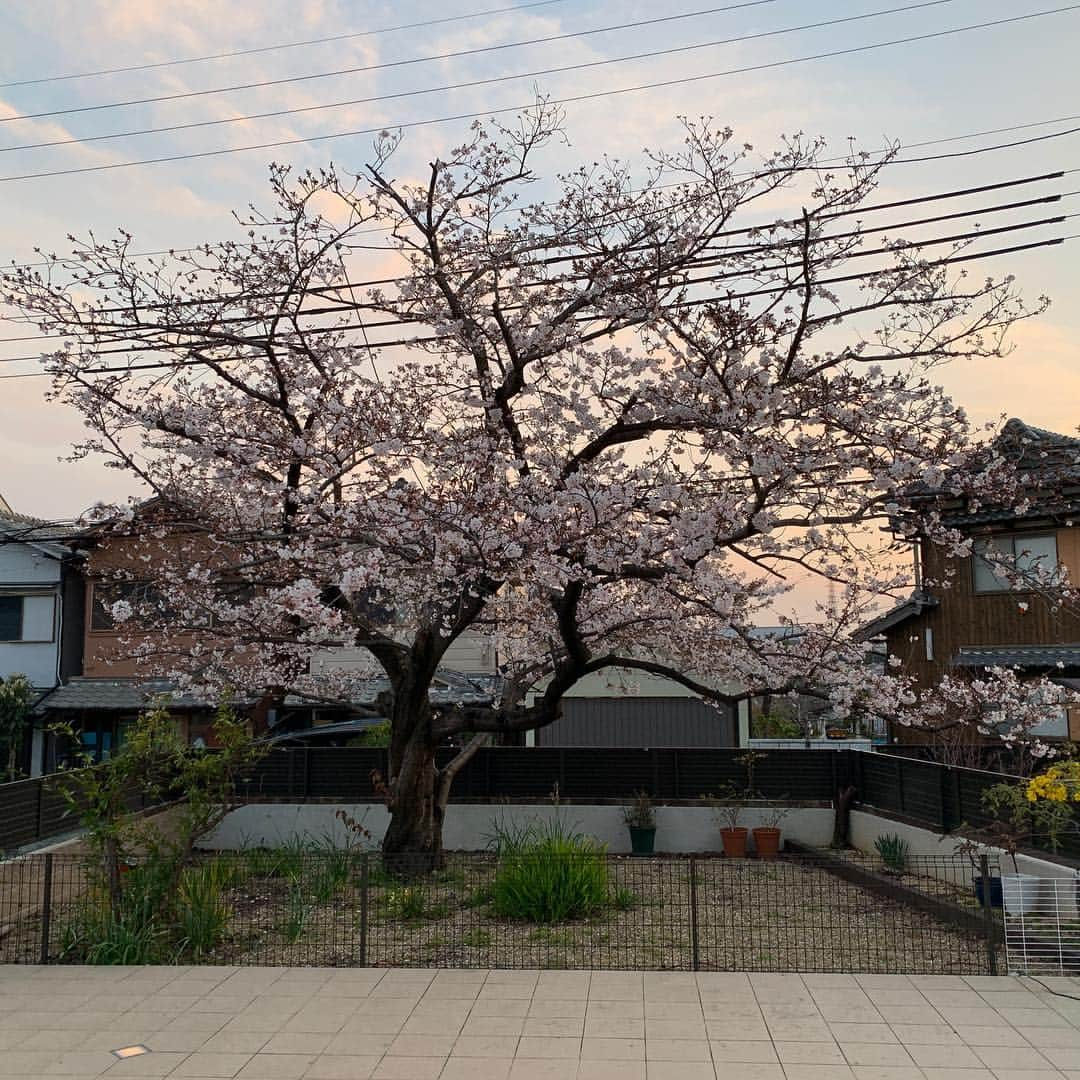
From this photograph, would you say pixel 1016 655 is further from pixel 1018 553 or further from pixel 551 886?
pixel 551 886

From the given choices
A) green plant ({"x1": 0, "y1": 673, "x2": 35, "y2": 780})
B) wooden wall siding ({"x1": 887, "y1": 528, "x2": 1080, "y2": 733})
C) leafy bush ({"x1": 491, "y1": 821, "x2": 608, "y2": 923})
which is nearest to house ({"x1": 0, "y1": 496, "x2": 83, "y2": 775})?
green plant ({"x1": 0, "y1": 673, "x2": 35, "y2": 780})

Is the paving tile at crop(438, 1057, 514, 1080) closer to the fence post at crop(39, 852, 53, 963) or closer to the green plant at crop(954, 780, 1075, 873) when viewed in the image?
the fence post at crop(39, 852, 53, 963)

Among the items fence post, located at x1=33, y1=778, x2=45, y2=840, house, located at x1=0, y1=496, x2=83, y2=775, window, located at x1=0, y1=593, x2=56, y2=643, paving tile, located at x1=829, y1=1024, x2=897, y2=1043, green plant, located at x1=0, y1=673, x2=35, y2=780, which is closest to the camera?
paving tile, located at x1=829, y1=1024, x2=897, y2=1043

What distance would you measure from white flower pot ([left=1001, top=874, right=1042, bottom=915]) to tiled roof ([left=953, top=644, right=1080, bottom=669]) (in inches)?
378

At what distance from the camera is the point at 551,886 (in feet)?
30.4

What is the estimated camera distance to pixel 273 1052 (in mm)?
5977

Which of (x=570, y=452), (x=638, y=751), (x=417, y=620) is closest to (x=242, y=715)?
(x=638, y=751)

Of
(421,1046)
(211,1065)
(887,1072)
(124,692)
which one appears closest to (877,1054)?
(887,1072)

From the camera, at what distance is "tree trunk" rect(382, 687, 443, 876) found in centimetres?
1176

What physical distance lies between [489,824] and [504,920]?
5136 millimetres

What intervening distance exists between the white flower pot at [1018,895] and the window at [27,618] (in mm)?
20742

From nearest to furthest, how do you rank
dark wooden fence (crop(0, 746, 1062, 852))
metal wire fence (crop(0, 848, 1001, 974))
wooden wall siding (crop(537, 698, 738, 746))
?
1. metal wire fence (crop(0, 848, 1001, 974))
2. dark wooden fence (crop(0, 746, 1062, 852))
3. wooden wall siding (crop(537, 698, 738, 746))

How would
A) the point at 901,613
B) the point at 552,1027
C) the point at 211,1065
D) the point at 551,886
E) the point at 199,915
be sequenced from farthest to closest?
the point at 901,613
the point at 551,886
the point at 199,915
the point at 552,1027
the point at 211,1065

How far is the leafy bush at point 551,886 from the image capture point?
926cm
